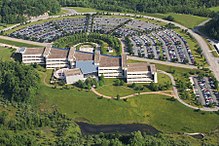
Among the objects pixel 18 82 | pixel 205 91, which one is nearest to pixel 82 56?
pixel 18 82

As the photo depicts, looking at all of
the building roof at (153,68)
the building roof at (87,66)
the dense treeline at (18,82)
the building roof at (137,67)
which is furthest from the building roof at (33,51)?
the building roof at (153,68)

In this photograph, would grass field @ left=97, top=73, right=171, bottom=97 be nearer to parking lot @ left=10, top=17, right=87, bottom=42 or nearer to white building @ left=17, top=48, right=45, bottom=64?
white building @ left=17, top=48, right=45, bottom=64

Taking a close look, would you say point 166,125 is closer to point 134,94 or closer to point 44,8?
point 134,94

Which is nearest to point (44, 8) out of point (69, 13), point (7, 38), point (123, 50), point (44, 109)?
point (69, 13)

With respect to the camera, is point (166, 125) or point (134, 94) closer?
point (166, 125)

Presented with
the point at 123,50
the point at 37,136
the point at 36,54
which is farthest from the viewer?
the point at 123,50

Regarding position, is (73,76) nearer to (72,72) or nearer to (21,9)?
(72,72)

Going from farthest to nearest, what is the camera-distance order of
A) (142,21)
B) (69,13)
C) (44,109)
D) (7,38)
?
(69,13) < (142,21) < (7,38) < (44,109)
